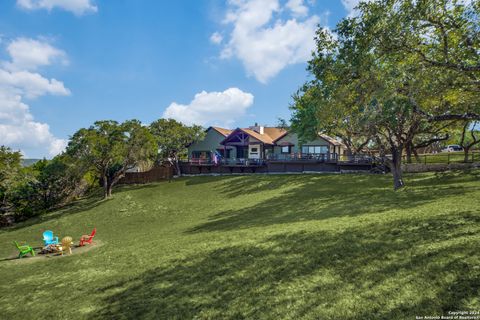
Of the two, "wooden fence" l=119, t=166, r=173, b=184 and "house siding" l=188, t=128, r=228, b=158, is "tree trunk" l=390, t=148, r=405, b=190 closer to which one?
"wooden fence" l=119, t=166, r=173, b=184

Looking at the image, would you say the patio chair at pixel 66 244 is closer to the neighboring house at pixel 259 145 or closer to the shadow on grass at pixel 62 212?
the shadow on grass at pixel 62 212

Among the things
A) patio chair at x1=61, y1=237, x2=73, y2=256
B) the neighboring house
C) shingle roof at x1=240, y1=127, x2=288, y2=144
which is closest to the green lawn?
patio chair at x1=61, y1=237, x2=73, y2=256

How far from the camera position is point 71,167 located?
1236 inches

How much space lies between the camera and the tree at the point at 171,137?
4222 cm

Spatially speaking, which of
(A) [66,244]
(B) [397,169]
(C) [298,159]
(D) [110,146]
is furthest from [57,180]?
(B) [397,169]

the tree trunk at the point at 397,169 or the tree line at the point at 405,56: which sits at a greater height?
the tree line at the point at 405,56

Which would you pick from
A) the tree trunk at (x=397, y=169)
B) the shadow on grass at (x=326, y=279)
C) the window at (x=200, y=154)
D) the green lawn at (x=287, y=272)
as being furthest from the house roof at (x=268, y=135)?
the shadow on grass at (x=326, y=279)

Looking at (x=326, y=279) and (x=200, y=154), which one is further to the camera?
(x=200, y=154)

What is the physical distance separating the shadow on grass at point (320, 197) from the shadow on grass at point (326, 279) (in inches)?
189

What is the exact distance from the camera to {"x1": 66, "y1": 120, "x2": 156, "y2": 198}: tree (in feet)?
103

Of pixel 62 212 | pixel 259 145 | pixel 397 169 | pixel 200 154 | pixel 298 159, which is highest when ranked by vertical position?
pixel 259 145

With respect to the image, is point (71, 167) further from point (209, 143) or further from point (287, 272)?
point (287, 272)

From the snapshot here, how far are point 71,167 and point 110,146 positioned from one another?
4.93 metres

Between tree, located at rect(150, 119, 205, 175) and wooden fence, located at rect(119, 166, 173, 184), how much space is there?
1.81 m
